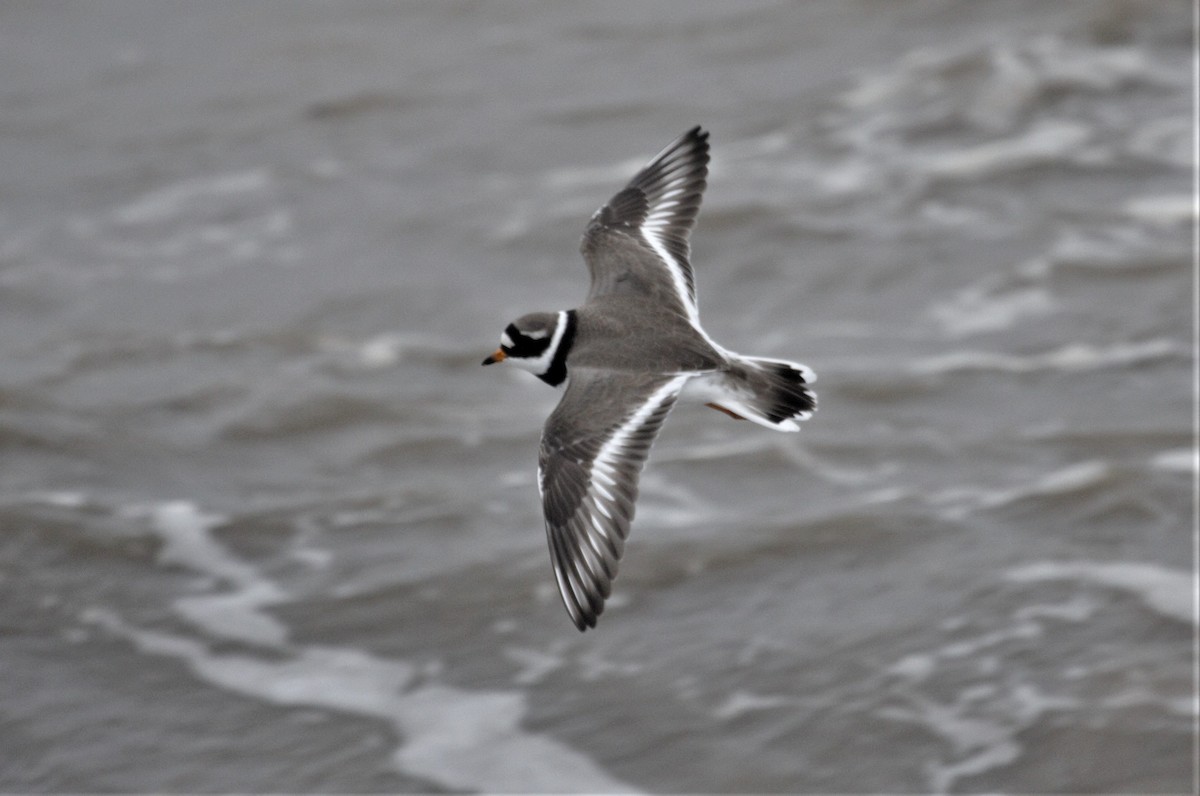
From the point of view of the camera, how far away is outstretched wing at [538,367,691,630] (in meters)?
4.44

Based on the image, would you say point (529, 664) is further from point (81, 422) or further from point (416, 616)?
point (81, 422)

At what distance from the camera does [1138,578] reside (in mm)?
6062

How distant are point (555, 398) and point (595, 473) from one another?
3.55 m

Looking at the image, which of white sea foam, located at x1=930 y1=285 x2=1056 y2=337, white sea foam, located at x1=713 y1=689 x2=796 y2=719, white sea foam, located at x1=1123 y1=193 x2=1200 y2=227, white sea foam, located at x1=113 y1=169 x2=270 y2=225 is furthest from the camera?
white sea foam, located at x1=113 y1=169 x2=270 y2=225

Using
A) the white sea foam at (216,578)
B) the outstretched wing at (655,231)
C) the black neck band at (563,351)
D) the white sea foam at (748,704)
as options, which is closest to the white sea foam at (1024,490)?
the white sea foam at (748,704)

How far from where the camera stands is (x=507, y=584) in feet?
21.2

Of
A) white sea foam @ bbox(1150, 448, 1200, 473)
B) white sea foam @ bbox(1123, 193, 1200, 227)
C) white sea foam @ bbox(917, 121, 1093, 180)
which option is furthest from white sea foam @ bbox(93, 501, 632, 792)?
white sea foam @ bbox(917, 121, 1093, 180)

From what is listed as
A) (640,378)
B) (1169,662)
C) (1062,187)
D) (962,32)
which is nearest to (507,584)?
(640,378)

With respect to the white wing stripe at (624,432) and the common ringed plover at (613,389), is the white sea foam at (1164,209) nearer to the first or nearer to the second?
the common ringed plover at (613,389)

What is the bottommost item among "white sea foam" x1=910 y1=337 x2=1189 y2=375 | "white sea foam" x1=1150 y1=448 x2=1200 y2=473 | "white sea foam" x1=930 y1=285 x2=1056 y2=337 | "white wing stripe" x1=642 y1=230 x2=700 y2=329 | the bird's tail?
the bird's tail

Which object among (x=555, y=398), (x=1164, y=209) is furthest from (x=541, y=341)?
(x=1164, y=209)

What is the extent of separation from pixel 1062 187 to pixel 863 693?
14.4 ft

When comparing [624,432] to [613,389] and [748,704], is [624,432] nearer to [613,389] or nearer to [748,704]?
[613,389]

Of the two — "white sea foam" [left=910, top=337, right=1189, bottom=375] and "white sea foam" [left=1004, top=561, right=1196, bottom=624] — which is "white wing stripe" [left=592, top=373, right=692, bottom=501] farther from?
"white sea foam" [left=910, top=337, right=1189, bottom=375]
